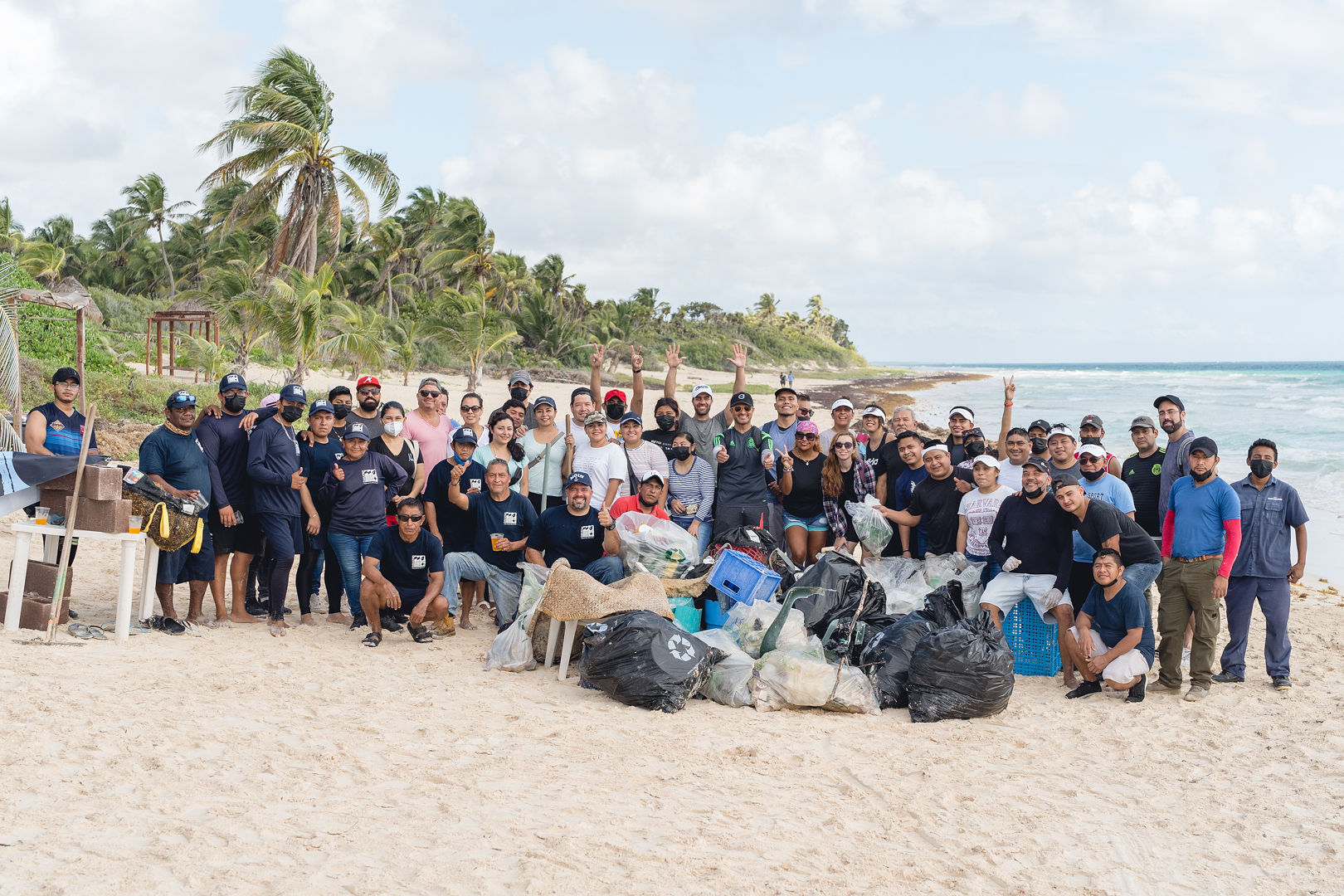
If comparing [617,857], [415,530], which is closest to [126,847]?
[617,857]

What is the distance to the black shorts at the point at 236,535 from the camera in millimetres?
6625

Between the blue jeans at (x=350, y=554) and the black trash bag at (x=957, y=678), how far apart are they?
3810 mm

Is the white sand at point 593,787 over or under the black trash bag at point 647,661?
under

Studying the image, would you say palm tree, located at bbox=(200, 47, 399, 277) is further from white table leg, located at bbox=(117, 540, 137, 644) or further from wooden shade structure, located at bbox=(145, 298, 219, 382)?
white table leg, located at bbox=(117, 540, 137, 644)

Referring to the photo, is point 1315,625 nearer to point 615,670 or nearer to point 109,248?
point 615,670

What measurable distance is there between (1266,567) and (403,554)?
567 centimetres

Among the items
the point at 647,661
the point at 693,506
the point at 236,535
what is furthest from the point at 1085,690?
the point at 236,535

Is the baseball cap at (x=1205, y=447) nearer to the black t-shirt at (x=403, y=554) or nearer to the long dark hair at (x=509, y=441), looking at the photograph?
the long dark hair at (x=509, y=441)

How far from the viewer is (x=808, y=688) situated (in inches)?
217

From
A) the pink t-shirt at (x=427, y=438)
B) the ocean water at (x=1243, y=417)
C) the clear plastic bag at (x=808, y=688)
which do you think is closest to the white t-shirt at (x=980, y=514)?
the clear plastic bag at (x=808, y=688)

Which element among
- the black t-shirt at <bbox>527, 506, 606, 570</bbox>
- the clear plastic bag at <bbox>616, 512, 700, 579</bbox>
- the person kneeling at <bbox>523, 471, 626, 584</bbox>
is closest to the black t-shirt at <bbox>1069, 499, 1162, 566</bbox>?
the clear plastic bag at <bbox>616, 512, 700, 579</bbox>

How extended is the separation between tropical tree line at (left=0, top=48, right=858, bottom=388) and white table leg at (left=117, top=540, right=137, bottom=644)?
1136 centimetres

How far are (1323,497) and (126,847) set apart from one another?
1899cm

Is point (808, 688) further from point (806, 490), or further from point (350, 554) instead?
point (350, 554)
